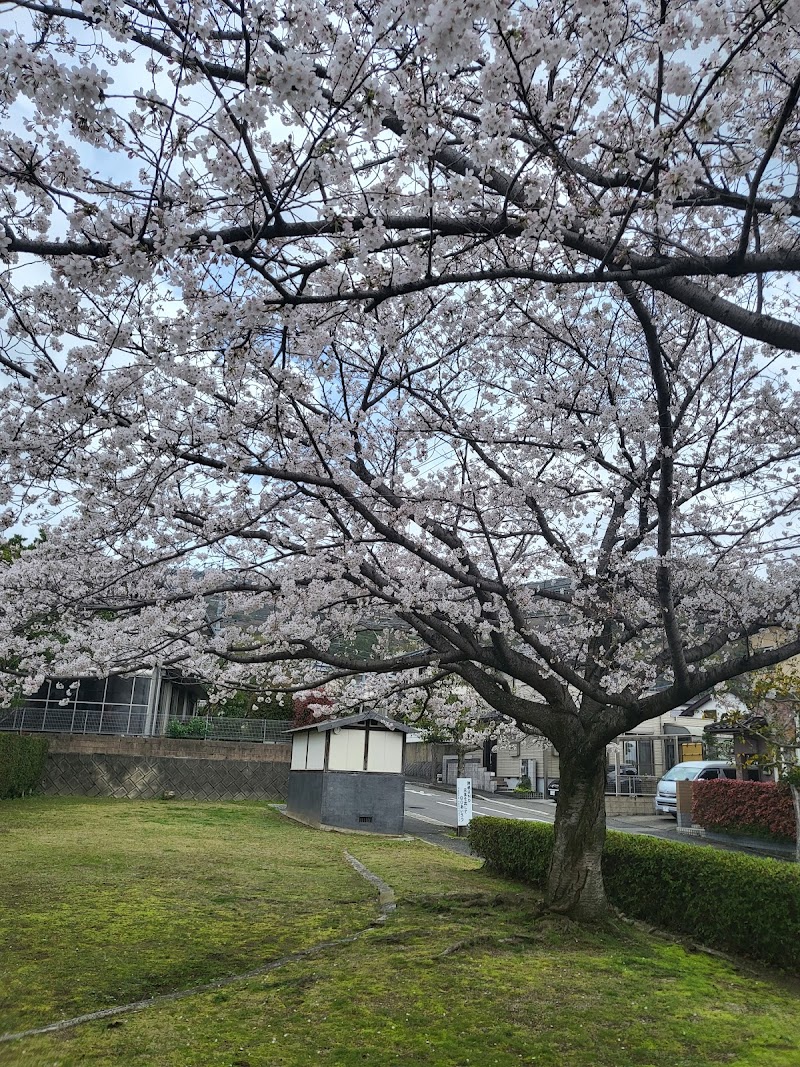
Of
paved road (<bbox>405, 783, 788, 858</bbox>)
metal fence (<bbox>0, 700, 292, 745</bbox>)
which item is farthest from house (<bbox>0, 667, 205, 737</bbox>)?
paved road (<bbox>405, 783, 788, 858</bbox>)

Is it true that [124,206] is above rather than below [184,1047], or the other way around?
above

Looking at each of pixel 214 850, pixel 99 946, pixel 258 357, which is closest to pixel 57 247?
pixel 258 357

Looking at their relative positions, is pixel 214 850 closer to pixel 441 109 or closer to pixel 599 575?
pixel 599 575

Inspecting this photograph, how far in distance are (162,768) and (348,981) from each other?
1781cm

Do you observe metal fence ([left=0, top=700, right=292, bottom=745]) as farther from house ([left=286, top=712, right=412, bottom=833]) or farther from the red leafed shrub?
the red leafed shrub

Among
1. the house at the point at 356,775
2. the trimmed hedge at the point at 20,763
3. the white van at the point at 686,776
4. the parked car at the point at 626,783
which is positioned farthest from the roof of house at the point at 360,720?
the parked car at the point at 626,783

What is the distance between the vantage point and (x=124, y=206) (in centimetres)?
365

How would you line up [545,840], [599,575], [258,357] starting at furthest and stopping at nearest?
[545,840]
[599,575]
[258,357]

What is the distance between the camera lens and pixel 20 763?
60.1 feet

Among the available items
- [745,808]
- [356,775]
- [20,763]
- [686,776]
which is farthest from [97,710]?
[745,808]

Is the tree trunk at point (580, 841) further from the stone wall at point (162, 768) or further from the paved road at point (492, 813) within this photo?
the stone wall at point (162, 768)

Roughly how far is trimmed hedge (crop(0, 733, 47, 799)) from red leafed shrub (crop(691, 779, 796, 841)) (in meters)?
16.6

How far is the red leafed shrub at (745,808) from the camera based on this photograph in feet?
50.6

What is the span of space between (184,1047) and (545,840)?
674 cm
